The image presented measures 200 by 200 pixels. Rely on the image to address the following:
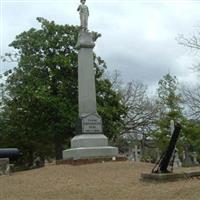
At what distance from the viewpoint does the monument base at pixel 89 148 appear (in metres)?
19.9

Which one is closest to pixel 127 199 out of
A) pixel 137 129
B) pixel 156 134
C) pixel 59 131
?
pixel 59 131

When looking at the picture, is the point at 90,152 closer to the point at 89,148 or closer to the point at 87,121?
the point at 89,148

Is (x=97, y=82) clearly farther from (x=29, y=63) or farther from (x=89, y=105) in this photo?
(x=89, y=105)

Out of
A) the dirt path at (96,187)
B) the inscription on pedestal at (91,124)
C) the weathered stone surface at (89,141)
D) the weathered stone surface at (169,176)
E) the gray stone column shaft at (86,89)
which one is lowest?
the dirt path at (96,187)

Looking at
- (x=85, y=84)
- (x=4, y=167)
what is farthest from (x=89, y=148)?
(x=4, y=167)

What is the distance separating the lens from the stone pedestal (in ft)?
66.1

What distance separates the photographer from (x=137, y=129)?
1642 inches

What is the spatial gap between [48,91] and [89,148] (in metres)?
9.82

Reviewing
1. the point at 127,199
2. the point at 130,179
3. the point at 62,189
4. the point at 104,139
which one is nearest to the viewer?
the point at 127,199

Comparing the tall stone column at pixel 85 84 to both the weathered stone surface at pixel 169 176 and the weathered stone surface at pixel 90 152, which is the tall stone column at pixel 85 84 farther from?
the weathered stone surface at pixel 169 176

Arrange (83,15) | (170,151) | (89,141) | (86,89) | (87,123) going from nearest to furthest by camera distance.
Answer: (170,151), (89,141), (87,123), (86,89), (83,15)

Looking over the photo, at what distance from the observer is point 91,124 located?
2123 cm

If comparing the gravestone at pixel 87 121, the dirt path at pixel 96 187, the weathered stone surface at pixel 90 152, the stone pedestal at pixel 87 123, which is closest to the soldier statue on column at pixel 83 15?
the gravestone at pixel 87 121

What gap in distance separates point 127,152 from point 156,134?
16449 mm
